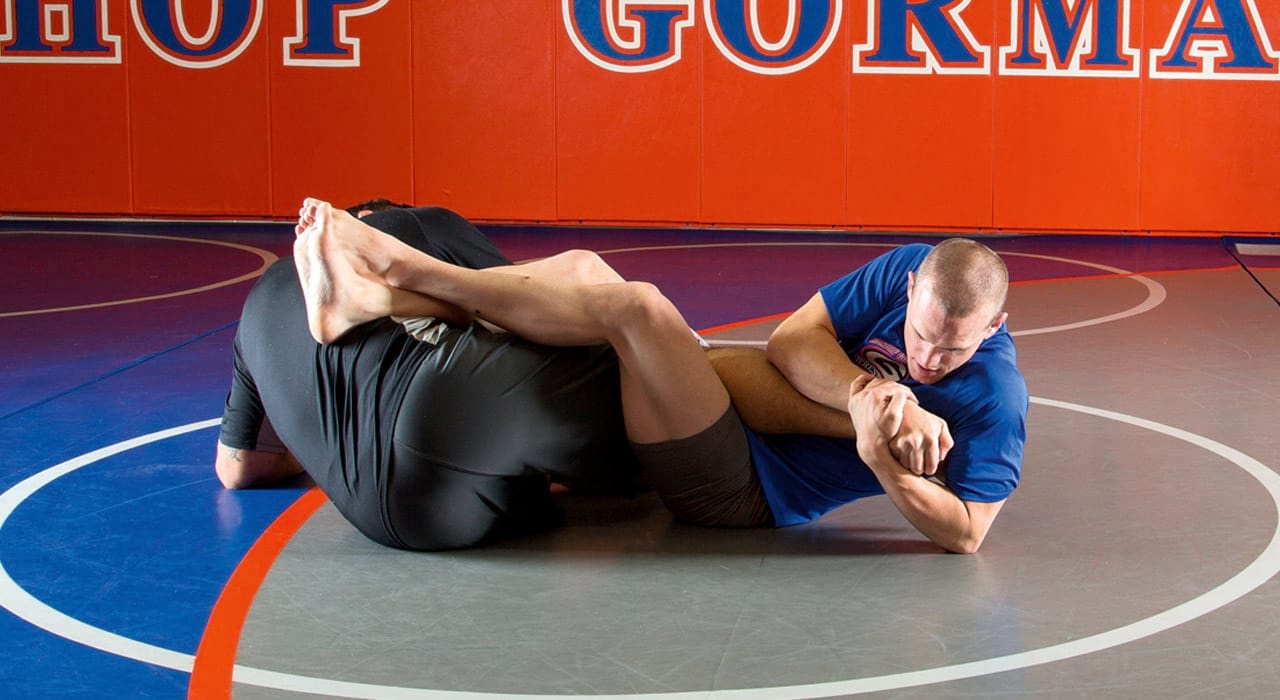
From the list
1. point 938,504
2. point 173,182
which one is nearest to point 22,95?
point 173,182

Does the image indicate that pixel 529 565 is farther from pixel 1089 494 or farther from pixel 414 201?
pixel 414 201

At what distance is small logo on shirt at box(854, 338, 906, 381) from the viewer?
347 centimetres

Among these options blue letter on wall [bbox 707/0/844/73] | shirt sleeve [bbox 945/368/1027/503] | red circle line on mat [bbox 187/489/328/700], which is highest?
blue letter on wall [bbox 707/0/844/73]

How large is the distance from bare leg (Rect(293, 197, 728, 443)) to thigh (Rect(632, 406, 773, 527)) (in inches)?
1.5

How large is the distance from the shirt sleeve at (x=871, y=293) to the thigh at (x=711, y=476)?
0.37 m

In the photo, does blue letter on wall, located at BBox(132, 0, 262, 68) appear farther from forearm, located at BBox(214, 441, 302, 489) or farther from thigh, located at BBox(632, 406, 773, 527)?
thigh, located at BBox(632, 406, 773, 527)

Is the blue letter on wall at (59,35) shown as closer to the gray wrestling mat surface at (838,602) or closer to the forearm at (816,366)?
the gray wrestling mat surface at (838,602)

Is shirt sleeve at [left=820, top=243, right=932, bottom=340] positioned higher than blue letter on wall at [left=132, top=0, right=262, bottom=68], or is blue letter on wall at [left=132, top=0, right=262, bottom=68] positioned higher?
blue letter on wall at [left=132, top=0, right=262, bottom=68]

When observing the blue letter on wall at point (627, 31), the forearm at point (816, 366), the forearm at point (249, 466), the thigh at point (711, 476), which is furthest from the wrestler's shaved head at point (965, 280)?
the blue letter on wall at point (627, 31)

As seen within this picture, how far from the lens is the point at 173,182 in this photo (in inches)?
398

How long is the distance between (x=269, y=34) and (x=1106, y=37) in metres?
5.40

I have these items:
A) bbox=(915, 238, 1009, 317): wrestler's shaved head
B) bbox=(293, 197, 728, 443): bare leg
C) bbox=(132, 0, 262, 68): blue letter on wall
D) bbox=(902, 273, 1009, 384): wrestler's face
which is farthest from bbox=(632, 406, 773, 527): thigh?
bbox=(132, 0, 262, 68): blue letter on wall

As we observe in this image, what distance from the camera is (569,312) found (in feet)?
10.9

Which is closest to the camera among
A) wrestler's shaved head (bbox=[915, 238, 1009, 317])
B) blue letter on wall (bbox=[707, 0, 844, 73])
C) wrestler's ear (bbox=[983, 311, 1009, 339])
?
wrestler's shaved head (bbox=[915, 238, 1009, 317])
